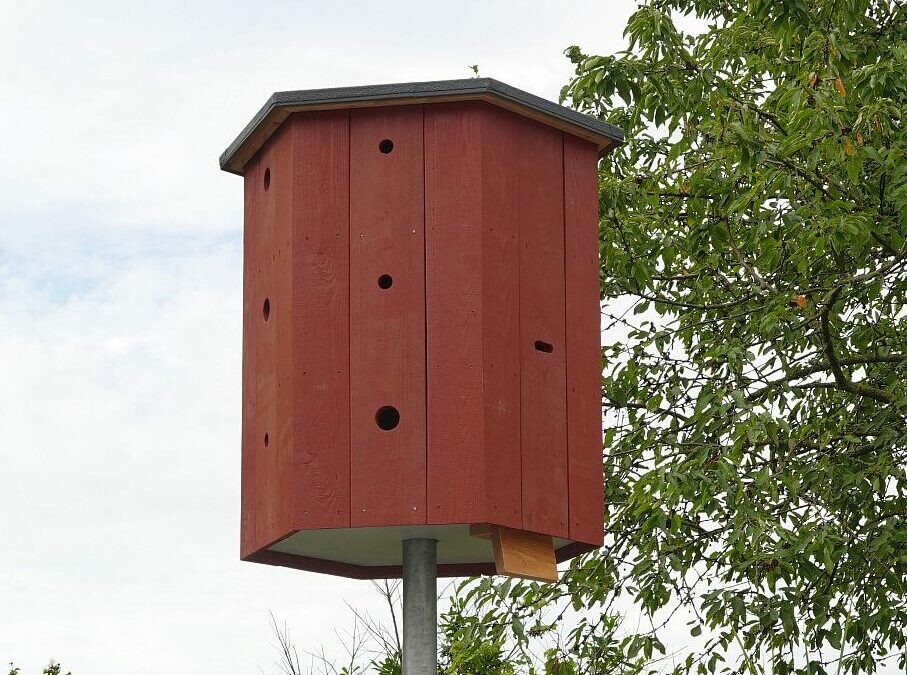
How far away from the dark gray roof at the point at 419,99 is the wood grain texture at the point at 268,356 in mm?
87

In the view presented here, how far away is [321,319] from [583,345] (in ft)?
2.72

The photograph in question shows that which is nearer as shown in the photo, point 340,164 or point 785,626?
point 340,164

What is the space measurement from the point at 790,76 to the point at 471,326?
385cm

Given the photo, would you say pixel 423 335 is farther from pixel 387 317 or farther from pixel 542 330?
pixel 542 330

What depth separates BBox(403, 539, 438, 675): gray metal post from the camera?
13.8ft

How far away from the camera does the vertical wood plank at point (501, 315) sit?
4.20 metres

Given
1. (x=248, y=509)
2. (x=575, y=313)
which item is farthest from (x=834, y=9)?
(x=248, y=509)

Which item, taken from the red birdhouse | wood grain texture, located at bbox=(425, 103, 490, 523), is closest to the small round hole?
the red birdhouse

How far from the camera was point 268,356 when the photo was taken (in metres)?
4.54

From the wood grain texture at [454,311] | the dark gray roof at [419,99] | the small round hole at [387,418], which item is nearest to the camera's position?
the wood grain texture at [454,311]

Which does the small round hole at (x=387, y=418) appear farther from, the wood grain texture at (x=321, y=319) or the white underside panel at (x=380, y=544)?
the white underside panel at (x=380, y=544)

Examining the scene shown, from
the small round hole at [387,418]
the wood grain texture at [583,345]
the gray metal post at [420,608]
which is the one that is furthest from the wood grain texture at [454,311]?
the wood grain texture at [583,345]

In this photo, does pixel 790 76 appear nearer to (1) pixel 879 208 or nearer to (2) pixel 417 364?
(1) pixel 879 208

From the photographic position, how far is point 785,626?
5922 millimetres
